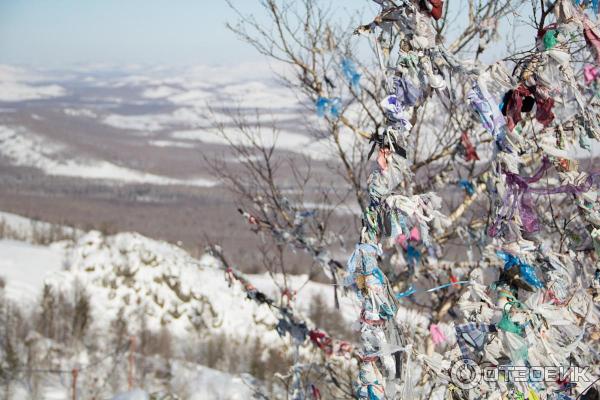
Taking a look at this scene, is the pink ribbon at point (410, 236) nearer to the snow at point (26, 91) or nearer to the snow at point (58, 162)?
the snow at point (58, 162)

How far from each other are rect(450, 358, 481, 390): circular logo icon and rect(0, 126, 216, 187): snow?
280 feet

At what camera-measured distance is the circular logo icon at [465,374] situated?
61.0 inches

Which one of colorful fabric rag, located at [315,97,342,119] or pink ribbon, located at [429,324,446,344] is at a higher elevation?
colorful fabric rag, located at [315,97,342,119]

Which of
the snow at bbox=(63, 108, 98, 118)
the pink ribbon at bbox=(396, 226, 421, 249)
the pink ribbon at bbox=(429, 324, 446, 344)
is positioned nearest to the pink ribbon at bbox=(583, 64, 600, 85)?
the pink ribbon at bbox=(396, 226, 421, 249)

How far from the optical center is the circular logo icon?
1550mm

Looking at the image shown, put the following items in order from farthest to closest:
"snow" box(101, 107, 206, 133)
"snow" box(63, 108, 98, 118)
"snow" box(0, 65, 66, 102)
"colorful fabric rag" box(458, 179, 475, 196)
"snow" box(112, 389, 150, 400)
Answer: "snow" box(0, 65, 66, 102), "snow" box(63, 108, 98, 118), "snow" box(101, 107, 206, 133), "snow" box(112, 389, 150, 400), "colorful fabric rag" box(458, 179, 475, 196)

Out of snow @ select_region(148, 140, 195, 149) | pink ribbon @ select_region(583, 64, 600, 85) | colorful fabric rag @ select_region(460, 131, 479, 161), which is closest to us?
pink ribbon @ select_region(583, 64, 600, 85)

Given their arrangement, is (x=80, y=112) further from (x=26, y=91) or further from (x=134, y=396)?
(x=134, y=396)

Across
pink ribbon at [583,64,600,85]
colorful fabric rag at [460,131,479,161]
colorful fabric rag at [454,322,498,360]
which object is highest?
pink ribbon at [583,64,600,85]

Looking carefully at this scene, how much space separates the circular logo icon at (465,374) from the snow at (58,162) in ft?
280

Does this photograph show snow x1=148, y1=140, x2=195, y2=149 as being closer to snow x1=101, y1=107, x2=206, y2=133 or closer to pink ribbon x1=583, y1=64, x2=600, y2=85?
snow x1=101, y1=107, x2=206, y2=133

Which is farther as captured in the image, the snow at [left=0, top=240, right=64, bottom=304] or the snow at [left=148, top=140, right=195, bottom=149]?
the snow at [left=148, top=140, right=195, bottom=149]

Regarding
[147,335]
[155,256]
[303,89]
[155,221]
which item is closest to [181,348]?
[147,335]

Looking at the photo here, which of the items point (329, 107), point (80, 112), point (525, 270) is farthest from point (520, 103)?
point (80, 112)
